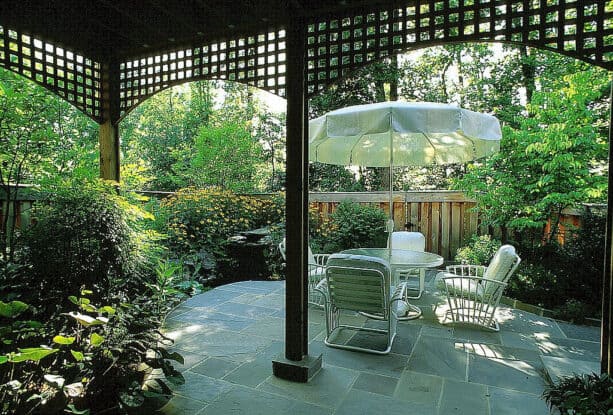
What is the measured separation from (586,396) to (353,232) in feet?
17.1

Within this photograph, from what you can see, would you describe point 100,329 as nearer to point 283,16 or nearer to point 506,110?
point 283,16

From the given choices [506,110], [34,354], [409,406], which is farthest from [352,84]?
[34,354]

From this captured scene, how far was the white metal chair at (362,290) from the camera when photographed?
3.34 meters

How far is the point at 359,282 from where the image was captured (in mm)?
3422

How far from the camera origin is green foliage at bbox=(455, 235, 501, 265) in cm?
610

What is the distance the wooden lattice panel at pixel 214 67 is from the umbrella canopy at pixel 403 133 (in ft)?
2.43

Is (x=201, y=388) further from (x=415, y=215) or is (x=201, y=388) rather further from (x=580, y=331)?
(x=415, y=215)

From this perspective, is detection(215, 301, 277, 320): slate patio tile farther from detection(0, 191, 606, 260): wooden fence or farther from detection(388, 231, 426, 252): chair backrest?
detection(0, 191, 606, 260): wooden fence

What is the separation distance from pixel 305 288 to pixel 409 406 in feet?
3.45

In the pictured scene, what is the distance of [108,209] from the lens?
124 inches

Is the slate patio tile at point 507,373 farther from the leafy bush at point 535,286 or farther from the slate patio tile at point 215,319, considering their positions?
the slate patio tile at point 215,319

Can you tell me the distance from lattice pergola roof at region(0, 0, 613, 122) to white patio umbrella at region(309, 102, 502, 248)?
63 centimetres

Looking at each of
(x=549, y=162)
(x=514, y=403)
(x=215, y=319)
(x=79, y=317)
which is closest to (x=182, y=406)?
(x=79, y=317)

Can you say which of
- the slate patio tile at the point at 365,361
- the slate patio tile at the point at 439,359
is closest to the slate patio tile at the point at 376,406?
the slate patio tile at the point at 365,361
